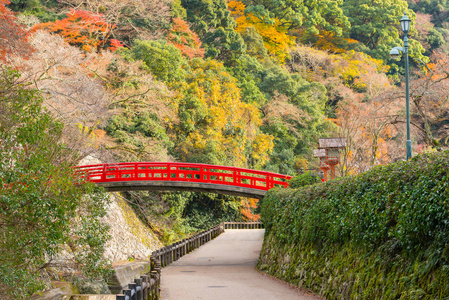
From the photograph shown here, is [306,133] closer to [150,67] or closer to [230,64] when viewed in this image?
[230,64]

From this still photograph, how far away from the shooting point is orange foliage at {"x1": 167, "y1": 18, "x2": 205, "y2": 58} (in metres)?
32.2

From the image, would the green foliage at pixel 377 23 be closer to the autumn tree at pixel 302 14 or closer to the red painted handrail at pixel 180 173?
the autumn tree at pixel 302 14

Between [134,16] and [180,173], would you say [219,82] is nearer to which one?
[134,16]

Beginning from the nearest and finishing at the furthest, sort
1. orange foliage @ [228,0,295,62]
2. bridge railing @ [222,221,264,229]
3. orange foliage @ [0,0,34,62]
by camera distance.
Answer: orange foliage @ [0,0,34,62]
bridge railing @ [222,221,264,229]
orange foliage @ [228,0,295,62]

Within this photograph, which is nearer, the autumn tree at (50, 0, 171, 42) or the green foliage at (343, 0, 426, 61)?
the autumn tree at (50, 0, 171, 42)

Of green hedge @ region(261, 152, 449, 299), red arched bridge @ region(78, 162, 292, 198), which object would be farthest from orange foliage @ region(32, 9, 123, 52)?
green hedge @ region(261, 152, 449, 299)

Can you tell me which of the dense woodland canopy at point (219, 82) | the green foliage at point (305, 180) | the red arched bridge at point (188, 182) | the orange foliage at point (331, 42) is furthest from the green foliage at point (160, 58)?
the orange foliage at point (331, 42)

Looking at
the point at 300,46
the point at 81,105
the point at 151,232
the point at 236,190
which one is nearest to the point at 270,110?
the point at 300,46

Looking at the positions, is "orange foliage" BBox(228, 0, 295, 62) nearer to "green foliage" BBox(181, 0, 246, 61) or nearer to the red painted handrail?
"green foliage" BBox(181, 0, 246, 61)

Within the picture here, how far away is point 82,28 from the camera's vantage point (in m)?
28.1

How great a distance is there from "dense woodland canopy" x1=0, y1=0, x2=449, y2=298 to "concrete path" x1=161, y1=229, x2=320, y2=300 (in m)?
5.77

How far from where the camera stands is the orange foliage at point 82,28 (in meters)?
27.6

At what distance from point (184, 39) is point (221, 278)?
23.1 meters

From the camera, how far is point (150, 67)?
27.5 meters
